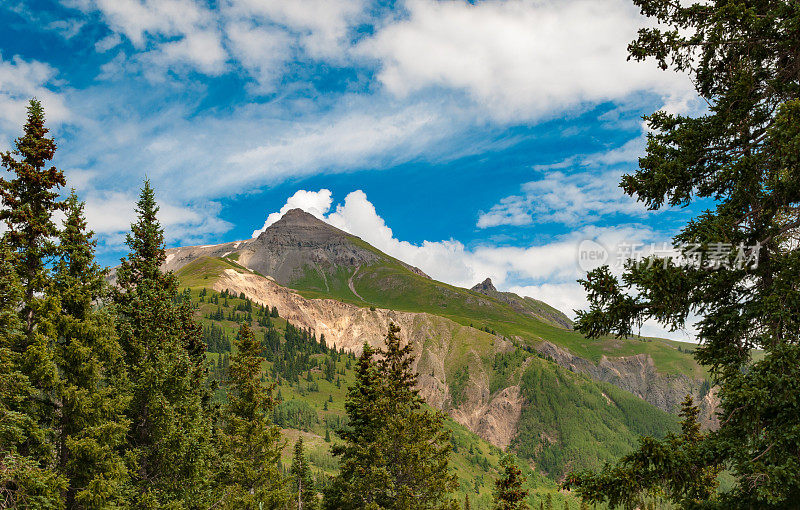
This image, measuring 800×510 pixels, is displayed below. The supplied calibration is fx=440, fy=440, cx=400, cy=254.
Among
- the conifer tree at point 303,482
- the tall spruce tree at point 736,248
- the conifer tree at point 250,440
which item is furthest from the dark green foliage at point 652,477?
the conifer tree at point 303,482

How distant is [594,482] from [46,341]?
22.3 m

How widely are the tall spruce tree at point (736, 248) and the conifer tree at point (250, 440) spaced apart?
29.7m

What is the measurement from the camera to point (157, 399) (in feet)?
82.8

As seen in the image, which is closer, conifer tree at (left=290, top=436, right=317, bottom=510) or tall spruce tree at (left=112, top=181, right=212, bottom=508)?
tall spruce tree at (left=112, top=181, right=212, bottom=508)

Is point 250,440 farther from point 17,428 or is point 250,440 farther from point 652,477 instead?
point 652,477

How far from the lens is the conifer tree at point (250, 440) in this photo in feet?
111

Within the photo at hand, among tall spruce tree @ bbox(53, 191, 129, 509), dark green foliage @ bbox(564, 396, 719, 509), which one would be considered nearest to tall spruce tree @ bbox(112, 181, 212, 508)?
tall spruce tree @ bbox(53, 191, 129, 509)

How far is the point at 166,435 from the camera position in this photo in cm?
2580

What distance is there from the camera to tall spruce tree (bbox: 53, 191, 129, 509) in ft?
66.7

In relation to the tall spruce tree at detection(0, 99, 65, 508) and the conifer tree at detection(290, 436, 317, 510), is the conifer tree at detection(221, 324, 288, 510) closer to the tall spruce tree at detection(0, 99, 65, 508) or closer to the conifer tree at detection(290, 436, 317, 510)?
the tall spruce tree at detection(0, 99, 65, 508)

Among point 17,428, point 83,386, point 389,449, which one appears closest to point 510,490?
point 389,449

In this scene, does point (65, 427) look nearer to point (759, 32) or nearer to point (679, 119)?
point (679, 119)

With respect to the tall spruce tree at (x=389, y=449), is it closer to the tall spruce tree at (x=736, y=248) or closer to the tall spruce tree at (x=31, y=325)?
the tall spruce tree at (x=31, y=325)

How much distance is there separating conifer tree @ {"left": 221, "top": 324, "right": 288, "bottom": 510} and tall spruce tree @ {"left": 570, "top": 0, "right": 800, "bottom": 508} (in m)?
29.7
